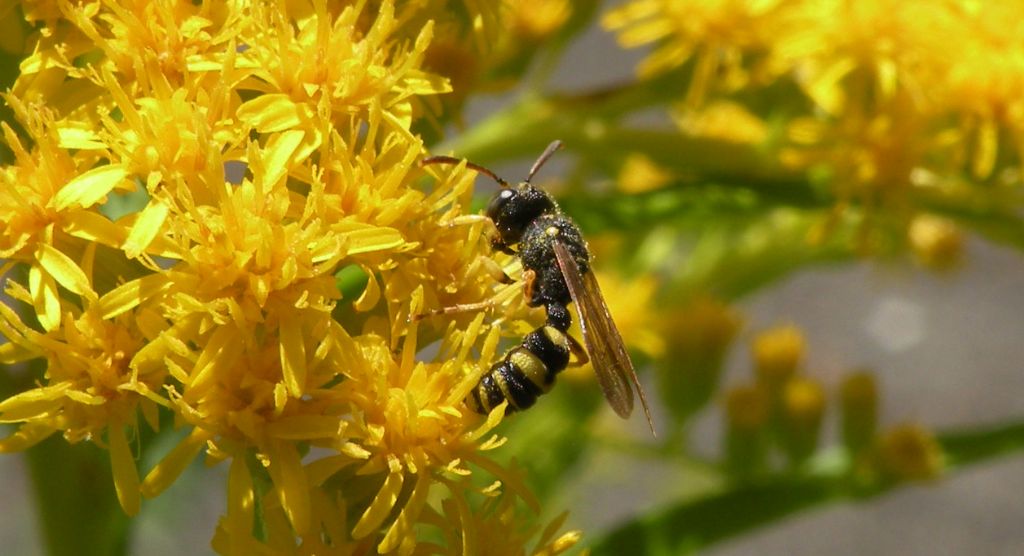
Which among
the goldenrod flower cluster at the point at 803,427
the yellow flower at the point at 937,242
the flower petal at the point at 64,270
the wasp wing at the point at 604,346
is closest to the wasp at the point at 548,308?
the wasp wing at the point at 604,346

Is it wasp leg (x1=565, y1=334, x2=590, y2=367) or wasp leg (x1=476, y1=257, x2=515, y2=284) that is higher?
wasp leg (x1=476, y1=257, x2=515, y2=284)

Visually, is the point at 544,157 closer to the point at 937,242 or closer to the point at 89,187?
the point at 89,187

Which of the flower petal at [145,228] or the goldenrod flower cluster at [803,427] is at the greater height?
the flower petal at [145,228]

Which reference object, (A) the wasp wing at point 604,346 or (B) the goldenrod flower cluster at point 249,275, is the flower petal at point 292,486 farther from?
(A) the wasp wing at point 604,346

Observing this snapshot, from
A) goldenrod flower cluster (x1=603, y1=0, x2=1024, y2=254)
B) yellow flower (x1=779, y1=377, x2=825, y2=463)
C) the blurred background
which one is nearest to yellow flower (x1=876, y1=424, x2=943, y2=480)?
yellow flower (x1=779, y1=377, x2=825, y2=463)

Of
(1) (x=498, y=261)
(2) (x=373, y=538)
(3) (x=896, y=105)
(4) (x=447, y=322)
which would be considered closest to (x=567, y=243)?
(1) (x=498, y=261)

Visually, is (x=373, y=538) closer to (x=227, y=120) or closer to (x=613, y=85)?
(x=227, y=120)

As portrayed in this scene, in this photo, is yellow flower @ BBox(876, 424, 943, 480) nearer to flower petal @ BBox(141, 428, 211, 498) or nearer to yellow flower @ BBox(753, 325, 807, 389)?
yellow flower @ BBox(753, 325, 807, 389)
